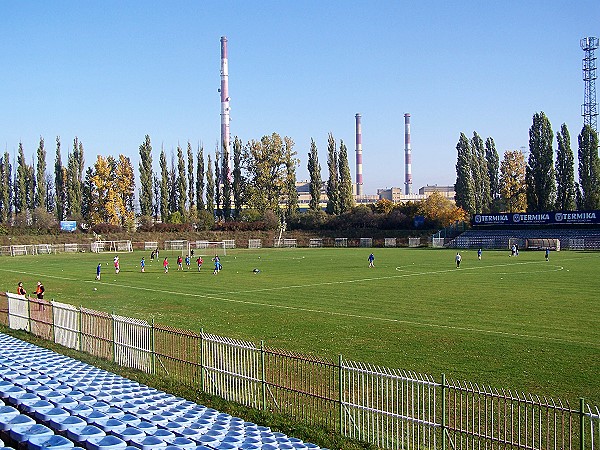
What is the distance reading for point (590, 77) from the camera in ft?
333

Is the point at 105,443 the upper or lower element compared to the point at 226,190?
lower

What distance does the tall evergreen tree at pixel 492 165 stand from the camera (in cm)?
11650

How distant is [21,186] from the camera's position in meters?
111

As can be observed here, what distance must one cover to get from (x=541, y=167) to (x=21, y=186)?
8346 centimetres

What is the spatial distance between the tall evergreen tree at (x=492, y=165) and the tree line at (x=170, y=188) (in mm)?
25338

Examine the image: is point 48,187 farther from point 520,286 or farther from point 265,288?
point 520,286

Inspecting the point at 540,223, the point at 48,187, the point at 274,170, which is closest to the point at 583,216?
the point at 540,223

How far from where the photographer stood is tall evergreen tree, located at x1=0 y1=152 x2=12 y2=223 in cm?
10962

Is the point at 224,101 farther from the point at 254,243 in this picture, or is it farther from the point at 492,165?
the point at 492,165

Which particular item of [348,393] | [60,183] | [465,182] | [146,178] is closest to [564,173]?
[465,182]

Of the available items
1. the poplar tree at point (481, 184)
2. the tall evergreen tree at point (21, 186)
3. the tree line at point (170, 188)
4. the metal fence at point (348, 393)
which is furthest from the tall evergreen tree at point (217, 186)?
the metal fence at point (348, 393)

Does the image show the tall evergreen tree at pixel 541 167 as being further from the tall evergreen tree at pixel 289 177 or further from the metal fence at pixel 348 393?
the metal fence at pixel 348 393

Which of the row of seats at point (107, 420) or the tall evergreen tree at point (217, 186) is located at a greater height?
the tall evergreen tree at point (217, 186)

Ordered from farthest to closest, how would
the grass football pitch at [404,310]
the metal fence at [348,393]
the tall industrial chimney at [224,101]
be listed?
the tall industrial chimney at [224,101] < the grass football pitch at [404,310] < the metal fence at [348,393]
